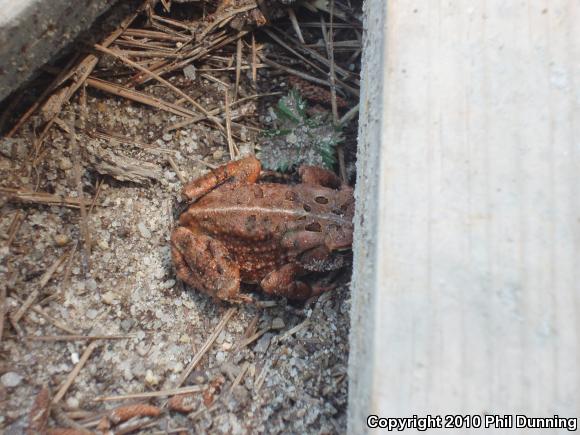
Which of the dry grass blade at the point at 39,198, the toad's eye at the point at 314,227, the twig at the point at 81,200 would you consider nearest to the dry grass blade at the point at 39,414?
the twig at the point at 81,200

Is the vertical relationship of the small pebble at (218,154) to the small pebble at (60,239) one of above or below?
above

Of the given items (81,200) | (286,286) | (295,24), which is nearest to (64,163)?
(81,200)

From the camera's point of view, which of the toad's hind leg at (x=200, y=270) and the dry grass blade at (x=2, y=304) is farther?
the toad's hind leg at (x=200, y=270)

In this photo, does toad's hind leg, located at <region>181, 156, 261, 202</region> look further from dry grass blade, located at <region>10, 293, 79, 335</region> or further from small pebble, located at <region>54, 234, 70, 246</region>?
dry grass blade, located at <region>10, 293, 79, 335</region>

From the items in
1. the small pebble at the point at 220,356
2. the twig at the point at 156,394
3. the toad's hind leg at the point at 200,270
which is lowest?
the twig at the point at 156,394

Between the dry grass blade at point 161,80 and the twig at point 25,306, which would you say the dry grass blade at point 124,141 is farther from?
the twig at point 25,306
